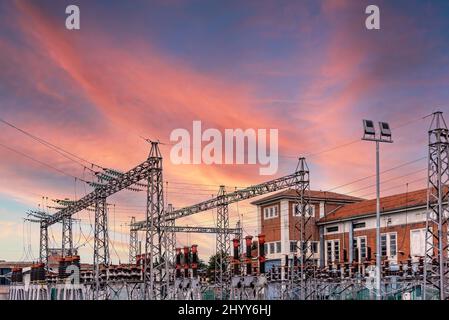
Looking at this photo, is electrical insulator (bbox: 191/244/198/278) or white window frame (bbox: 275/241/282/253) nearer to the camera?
electrical insulator (bbox: 191/244/198/278)

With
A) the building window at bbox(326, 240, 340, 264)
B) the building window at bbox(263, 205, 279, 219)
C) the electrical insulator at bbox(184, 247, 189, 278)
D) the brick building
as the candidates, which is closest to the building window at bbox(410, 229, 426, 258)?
the brick building

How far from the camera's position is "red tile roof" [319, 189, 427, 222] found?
51.6m

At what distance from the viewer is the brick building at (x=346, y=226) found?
51406mm

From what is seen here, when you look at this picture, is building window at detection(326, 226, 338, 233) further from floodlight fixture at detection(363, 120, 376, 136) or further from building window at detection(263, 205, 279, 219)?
floodlight fixture at detection(363, 120, 376, 136)

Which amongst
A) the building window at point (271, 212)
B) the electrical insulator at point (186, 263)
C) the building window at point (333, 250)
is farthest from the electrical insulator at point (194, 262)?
the building window at point (333, 250)

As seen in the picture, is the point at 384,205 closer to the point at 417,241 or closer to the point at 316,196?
the point at 417,241

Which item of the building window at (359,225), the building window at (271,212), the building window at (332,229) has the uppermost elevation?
the building window at (271,212)

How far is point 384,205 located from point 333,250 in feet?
27.3

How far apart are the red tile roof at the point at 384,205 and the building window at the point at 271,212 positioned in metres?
4.97

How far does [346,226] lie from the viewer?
59.9 m

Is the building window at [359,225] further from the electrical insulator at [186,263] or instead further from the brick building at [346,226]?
the electrical insulator at [186,263]

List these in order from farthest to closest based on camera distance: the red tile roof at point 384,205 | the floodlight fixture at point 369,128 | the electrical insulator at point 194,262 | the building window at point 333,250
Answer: the electrical insulator at point 194,262, the building window at point 333,250, the red tile roof at point 384,205, the floodlight fixture at point 369,128
